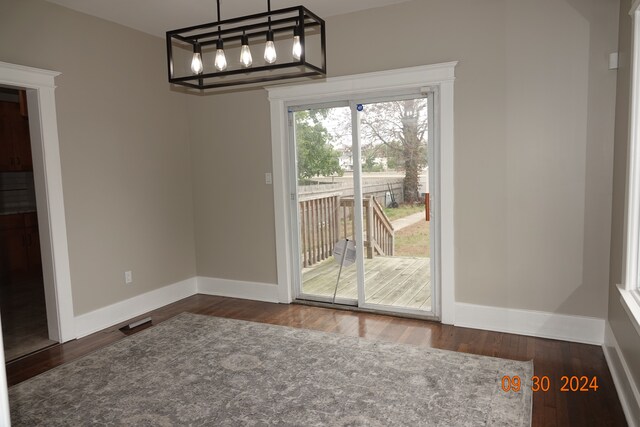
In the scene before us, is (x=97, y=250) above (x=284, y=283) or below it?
above

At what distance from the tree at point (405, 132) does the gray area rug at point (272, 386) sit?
1.53m

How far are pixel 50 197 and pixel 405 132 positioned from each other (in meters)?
3.04

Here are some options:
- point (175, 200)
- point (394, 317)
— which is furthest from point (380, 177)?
point (175, 200)

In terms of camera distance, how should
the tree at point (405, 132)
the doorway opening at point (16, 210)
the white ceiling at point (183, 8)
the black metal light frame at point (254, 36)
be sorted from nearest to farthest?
the black metal light frame at point (254, 36), the white ceiling at point (183, 8), the tree at point (405, 132), the doorway opening at point (16, 210)

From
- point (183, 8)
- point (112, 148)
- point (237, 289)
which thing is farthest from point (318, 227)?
point (183, 8)

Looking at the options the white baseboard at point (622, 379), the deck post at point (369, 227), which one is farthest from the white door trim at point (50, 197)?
the white baseboard at point (622, 379)

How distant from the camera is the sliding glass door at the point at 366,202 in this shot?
4.05 meters

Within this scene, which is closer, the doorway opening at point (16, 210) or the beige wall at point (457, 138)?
the beige wall at point (457, 138)

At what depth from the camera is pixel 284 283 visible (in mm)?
4711

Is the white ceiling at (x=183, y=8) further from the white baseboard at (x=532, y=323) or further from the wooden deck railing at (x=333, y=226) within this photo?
the white baseboard at (x=532, y=323)

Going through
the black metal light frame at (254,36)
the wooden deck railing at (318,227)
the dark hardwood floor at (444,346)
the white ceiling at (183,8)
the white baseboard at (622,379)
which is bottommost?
the dark hardwood floor at (444,346)

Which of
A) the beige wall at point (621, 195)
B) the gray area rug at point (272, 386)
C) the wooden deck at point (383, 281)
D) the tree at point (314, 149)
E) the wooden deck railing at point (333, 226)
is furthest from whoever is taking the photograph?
the tree at point (314, 149)

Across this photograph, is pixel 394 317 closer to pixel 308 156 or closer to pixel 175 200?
pixel 308 156

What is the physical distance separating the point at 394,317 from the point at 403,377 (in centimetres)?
120
